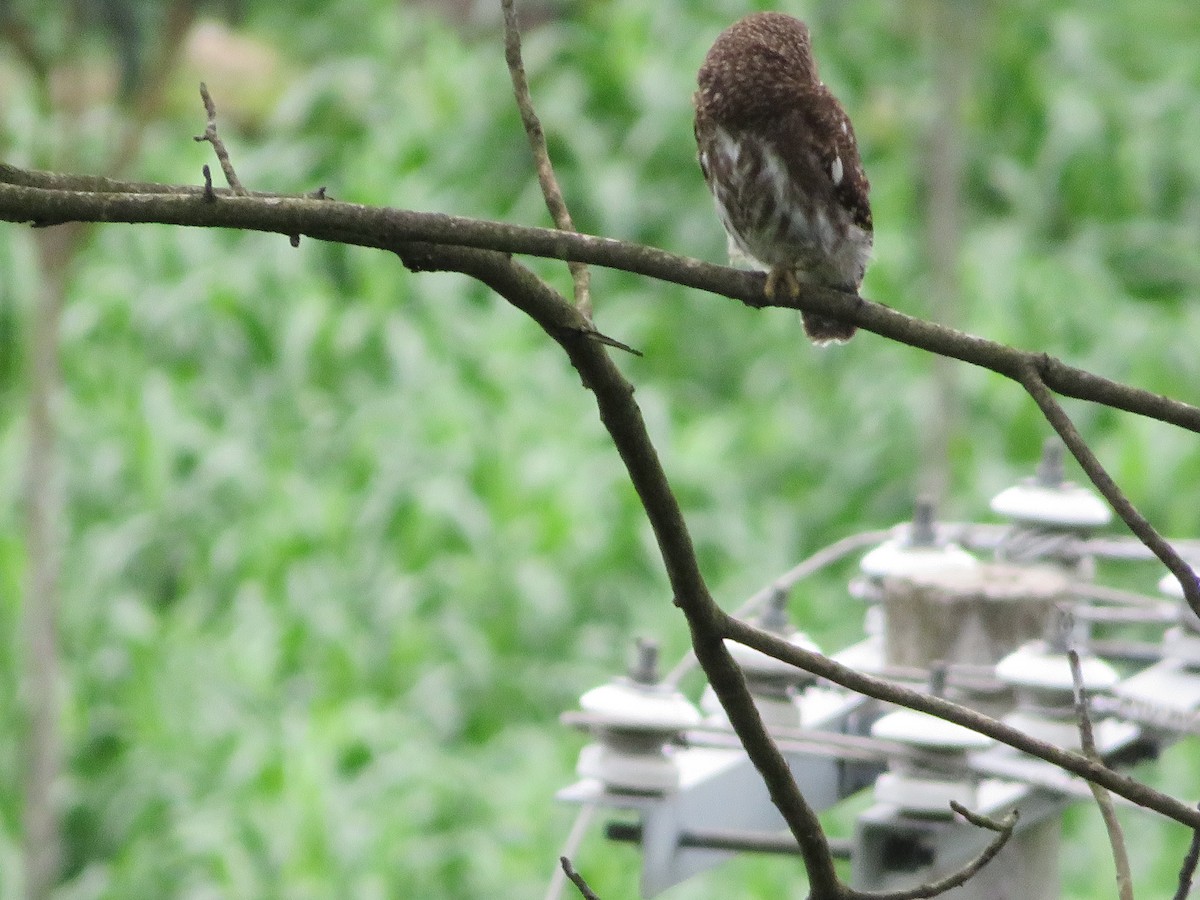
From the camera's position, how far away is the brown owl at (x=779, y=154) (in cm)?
170

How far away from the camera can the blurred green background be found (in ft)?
12.7

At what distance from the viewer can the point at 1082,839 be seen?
12.7ft

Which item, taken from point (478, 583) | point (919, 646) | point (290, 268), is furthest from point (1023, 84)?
point (919, 646)

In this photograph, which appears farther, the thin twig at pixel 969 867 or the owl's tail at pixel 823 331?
the owl's tail at pixel 823 331

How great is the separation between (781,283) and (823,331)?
0.48 m

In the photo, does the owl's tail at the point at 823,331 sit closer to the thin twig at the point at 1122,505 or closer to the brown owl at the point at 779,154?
the brown owl at the point at 779,154

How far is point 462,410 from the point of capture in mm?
5145

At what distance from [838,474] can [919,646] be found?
11.0ft

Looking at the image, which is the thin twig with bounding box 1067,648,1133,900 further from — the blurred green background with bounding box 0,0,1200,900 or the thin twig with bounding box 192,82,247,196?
the blurred green background with bounding box 0,0,1200,900

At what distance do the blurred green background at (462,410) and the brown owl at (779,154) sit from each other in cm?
205

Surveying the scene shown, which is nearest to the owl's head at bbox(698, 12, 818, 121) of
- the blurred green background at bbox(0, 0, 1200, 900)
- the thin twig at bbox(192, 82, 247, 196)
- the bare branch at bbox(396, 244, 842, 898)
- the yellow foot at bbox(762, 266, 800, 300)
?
the yellow foot at bbox(762, 266, 800, 300)

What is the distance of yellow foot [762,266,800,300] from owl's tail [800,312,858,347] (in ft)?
0.94

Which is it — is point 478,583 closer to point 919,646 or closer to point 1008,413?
point 1008,413

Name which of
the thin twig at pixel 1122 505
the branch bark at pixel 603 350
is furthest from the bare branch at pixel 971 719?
the thin twig at pixel 1122 505
